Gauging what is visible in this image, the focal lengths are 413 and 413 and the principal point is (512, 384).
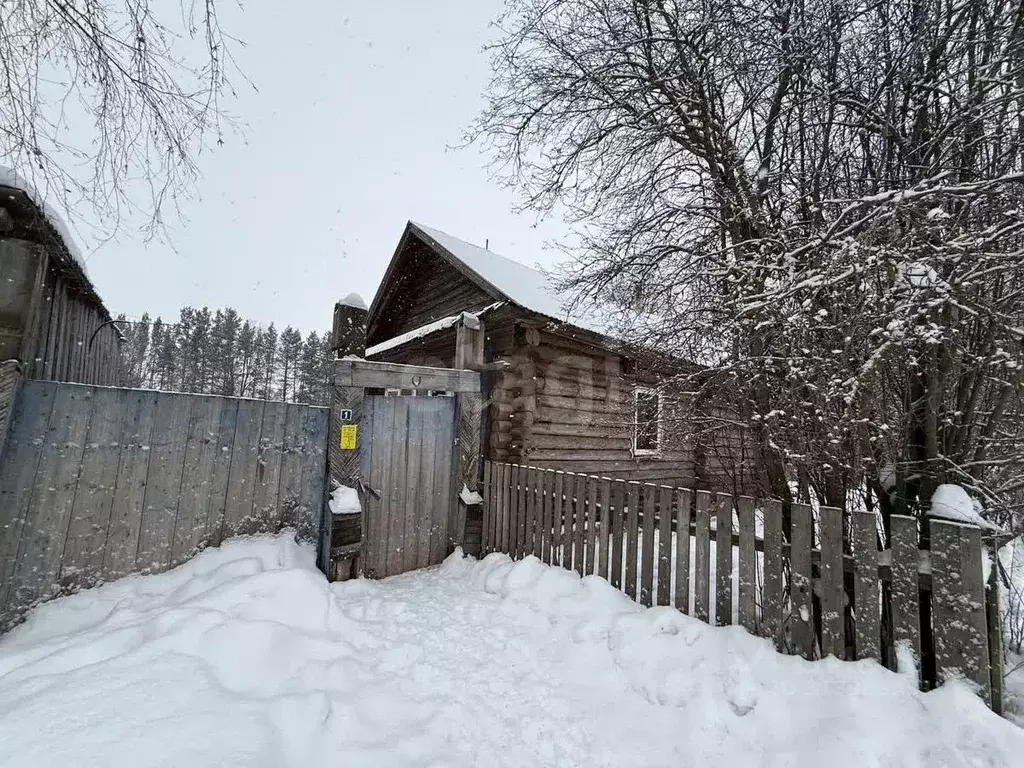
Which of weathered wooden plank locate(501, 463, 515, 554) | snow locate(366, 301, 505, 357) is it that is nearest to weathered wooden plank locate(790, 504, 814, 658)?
weathered wooden plank locate(501, 463, 515, 554)

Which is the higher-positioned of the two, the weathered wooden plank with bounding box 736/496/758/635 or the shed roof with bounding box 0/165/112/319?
the shed roof with bounding box 0/165/112/319

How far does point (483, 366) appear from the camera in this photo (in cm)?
526

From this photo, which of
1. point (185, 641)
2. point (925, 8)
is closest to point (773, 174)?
point (925, 8)

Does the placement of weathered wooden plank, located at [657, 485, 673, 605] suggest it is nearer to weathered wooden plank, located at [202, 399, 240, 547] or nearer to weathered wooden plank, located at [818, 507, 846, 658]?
weathered wooden plank, located at [818, 507, 846, 658]

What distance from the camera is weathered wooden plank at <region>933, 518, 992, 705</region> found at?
78.4 inches

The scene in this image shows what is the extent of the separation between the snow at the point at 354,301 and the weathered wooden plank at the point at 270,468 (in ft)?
4.13

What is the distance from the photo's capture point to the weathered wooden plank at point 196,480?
12.4 ft

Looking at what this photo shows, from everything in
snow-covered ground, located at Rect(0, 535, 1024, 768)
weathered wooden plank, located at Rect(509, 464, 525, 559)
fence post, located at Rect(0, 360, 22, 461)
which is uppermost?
fence post, located at Rect(0, 360, 22, 461)

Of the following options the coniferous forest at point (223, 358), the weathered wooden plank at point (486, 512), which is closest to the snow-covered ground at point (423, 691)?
the weathered wooden plank at point (486, 512)

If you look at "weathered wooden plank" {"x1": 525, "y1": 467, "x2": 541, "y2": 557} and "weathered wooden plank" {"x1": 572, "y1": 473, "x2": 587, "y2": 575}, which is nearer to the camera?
"weathered wooden plank" {"x1": 572, "y1": 473, "x2": 587, "y2": 575}

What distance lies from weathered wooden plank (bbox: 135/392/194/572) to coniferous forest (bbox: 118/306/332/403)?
106ft

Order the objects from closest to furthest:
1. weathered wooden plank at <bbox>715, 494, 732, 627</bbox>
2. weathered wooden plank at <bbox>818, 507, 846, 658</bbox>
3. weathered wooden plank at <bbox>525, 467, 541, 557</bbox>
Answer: weathered wooden plank at <bbox>818, 507, 846, 658</bbox> → weathered wooden plank at <bbox>715, 494, 732, 627</bbox> → weathered wooden plank at <bbox>525, 467, 541, 557</bbox>

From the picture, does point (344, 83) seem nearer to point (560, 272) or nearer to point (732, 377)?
point (560, 272)

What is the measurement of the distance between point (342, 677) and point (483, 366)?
344 centimetres
